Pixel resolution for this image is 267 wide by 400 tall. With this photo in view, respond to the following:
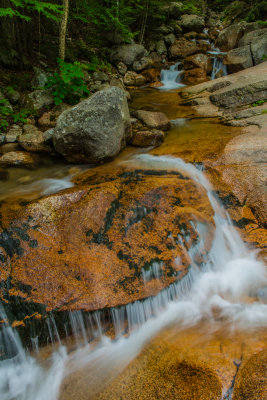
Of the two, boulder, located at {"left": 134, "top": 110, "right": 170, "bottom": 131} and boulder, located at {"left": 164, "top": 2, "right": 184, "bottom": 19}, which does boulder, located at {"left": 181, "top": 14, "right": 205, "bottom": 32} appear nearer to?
boulder, located at {"left": 164, "top": 2, "right": 184, "bottom": 19}

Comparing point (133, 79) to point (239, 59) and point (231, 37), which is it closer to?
point (239, 59)

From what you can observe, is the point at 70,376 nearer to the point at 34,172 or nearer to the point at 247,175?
the point at 34,172

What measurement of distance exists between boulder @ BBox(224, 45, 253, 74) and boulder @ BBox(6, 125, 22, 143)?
11097 millimetres

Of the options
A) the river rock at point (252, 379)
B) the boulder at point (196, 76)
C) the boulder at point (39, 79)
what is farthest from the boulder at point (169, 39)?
the river rock at point (252, 379)

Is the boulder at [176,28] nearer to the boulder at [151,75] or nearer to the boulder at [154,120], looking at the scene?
the boulder at [151,75]

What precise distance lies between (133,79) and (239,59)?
572cm

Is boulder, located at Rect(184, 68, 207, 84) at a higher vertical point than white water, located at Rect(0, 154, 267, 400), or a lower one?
higher

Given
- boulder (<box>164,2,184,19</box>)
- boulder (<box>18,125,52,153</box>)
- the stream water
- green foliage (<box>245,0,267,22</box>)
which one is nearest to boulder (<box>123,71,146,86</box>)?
green foliage (<box>245,0,267,22</box>)

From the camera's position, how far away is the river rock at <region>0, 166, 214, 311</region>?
2773 millimetres

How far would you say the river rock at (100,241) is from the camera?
277 centimetres

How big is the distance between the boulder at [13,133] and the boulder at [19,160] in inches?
25.9

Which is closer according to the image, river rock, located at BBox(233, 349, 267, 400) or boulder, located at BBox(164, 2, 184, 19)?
river rock, located at BBox(233, 349, 267, 400)

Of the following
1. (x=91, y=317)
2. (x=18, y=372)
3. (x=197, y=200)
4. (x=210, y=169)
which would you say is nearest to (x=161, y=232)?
(x=197, y=200)

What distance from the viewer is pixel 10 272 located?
2.74 metres
